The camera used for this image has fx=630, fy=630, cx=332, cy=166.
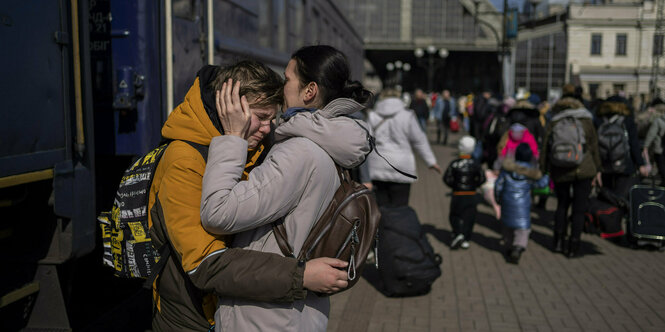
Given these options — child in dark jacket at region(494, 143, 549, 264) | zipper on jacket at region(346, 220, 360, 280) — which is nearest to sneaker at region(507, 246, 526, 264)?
child in dark jacket at region(494, 143, 549, 264)

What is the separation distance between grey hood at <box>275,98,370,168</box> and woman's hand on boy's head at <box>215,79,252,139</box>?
137 mm

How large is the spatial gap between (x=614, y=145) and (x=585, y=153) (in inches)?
48.0

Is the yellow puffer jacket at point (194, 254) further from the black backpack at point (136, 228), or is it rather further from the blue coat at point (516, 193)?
the blue coat at point (516, 193)

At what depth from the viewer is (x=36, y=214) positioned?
351 cm

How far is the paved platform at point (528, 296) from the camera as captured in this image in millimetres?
4812

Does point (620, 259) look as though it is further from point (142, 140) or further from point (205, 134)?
point (205, 134)

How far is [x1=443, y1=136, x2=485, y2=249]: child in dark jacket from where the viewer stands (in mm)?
7000

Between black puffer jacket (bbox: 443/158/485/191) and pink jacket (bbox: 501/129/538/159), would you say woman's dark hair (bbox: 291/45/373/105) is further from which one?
pink jacket (bbox: 501/129/538/159)

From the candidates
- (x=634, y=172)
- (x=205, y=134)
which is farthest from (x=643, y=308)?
(x=205, y=134)

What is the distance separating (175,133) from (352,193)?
0.63 metres

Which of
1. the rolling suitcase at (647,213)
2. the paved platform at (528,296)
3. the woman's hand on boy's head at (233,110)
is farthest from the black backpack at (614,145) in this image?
the woman's hand on boy's head at (233,110)

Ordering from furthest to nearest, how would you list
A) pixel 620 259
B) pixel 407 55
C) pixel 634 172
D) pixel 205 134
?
1. pixel 407 55
2. pixel 634 172
3. pixel 620 259
4. pixel 205 134

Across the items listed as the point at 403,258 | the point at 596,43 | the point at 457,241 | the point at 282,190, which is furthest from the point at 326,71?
the point at 596,43

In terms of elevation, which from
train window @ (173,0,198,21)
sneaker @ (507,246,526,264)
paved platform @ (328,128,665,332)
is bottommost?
paved platform @ (328,128,665,332)
